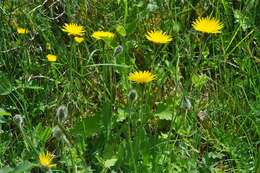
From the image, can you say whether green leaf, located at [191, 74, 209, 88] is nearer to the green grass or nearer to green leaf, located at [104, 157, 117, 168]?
the green grass

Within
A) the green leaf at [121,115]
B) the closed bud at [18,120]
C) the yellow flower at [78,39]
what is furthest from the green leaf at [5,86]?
the closed bud at [18,120]

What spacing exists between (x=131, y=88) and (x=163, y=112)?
0.44 feet

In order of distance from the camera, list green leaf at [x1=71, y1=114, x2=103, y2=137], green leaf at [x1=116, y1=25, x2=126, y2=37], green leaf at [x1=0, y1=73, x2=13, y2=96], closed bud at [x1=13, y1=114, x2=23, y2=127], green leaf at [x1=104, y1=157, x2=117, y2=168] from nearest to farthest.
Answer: closed bud at [x1=13, y1=114, x2=23, y2=127] < green leaf at [x1=104, y1=157, x2=117, y2=168] < green leaf at [x1=71, y1=114, x2=103, y2=137] < green leaf at [x1=0, y1=73, x2=13, y2=96] < green leaf at [x1=116, y1=25, x2=126, y2=37]

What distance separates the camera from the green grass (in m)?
1.89

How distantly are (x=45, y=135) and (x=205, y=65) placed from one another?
797 millimetres

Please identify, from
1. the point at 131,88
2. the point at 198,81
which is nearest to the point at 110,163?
the point at 131,88

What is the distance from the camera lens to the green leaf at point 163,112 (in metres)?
2.02

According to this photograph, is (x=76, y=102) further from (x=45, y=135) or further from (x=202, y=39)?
(x=202, y=39)

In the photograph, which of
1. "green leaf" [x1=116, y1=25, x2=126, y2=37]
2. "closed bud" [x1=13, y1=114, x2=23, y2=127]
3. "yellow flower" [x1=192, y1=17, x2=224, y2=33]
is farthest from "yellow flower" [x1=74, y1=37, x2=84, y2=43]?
"closed bud" [x1=13, y1=114, x2=23, y2=127]

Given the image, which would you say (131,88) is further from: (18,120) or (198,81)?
(18,120)

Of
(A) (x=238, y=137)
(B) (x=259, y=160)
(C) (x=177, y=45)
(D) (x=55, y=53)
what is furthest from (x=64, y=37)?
(B) (x=259, y=160)

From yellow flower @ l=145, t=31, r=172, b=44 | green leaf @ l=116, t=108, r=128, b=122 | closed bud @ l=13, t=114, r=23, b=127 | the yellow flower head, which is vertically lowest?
green leaf @ l=116, t=108, r=128, b=122

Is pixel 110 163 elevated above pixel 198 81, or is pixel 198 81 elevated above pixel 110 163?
pixel 198 81

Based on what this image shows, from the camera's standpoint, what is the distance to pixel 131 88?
2059mm
